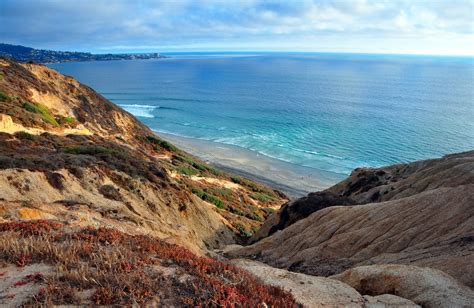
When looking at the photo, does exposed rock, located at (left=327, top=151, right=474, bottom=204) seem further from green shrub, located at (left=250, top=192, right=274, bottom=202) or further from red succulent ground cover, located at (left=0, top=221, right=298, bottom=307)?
red succulent ground cover, located at (left=0, top=221, right=298, bottom=307)

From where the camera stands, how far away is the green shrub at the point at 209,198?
4488 centimetres

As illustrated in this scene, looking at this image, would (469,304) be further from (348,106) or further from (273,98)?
(273,98)

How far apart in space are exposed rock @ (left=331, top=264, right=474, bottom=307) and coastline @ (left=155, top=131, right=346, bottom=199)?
169ft

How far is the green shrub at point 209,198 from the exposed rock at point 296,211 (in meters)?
7.99

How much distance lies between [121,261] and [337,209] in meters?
24.0

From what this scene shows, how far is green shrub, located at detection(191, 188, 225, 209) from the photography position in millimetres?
44881

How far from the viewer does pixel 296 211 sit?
124ft

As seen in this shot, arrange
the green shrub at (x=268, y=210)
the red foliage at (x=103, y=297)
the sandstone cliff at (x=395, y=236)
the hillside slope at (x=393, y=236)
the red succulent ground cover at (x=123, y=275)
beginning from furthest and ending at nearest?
the green shrub at (x=268, y=210) < the hillside slope at (x=393, y=236) < the sandstone cliff at (x=395, y=236) < the red succulent ground cover at (x=123, y=275) < the red foliage at (x=103, y=297)

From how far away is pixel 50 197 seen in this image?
2505 centimetres

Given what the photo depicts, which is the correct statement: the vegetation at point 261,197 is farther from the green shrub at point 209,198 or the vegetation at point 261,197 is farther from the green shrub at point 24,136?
the green shrub at point 24,136

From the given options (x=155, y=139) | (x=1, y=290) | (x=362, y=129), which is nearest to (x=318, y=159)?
(x=362, y=129)

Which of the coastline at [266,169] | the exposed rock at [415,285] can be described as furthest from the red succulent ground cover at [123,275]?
the coastline at [266,169]

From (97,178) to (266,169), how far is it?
51750 mm

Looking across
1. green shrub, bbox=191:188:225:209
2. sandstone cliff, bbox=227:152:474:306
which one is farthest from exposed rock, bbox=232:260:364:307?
green shrub, bbox=191:188:225:209
